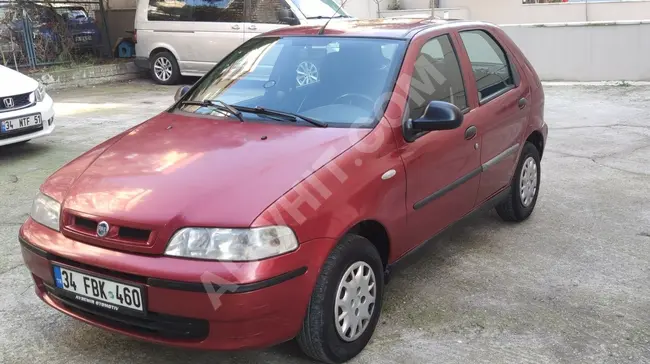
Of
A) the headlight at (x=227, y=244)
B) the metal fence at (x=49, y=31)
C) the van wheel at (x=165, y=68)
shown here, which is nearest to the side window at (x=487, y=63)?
the headlight at (x=227, y=244)

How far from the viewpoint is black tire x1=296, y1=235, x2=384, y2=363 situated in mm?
2701

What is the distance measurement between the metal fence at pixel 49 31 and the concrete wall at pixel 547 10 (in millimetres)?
8493

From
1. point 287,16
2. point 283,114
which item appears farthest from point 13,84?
point 287,16

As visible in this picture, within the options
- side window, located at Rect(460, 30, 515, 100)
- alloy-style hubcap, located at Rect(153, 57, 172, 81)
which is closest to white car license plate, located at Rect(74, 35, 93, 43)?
alloy-style hubcap, located at Rect(153, 57, 172, 81)

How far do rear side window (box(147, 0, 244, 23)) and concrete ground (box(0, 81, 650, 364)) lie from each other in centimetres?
593

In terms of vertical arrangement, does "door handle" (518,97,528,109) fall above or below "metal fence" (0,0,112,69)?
below

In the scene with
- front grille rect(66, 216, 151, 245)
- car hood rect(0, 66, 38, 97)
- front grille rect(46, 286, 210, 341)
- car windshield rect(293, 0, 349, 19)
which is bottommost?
front grille rect(46, 286, 210, 341)

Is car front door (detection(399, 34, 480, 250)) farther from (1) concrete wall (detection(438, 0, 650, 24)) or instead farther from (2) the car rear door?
(1) concrete wall (detection(438, 0, 650, 24))

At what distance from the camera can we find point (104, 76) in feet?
41.5

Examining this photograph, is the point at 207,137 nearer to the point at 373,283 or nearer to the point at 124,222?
the point at 124,222

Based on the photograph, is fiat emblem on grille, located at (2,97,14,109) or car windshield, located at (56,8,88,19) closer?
fiat emblem on grille, located at (2,97,14,109)

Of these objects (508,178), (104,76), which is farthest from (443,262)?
(104,76)

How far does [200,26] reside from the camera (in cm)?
1170

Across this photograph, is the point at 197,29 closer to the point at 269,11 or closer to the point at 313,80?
the point at 269,11
